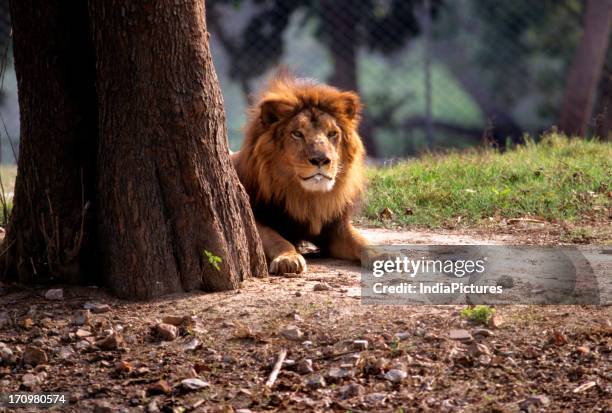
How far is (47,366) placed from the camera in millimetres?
4598

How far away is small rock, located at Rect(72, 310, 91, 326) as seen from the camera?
487 cm

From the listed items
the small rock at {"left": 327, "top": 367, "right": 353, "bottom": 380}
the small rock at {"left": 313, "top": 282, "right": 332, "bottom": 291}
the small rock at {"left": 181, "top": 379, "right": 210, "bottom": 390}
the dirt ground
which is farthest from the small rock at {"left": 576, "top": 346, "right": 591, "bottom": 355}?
the small rock at {"left": 181, "top": 379, "right": 210, "bottom": 390}

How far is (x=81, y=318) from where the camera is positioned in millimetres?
4895

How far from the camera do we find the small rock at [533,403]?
4.05 m

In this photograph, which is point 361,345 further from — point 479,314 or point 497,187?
point 497,187

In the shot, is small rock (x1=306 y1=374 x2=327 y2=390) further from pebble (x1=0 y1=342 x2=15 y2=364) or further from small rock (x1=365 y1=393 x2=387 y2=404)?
pebble (x1=0 y1=342 x2=15 y2=364)

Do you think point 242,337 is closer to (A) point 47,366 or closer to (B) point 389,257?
(A) point 47,366

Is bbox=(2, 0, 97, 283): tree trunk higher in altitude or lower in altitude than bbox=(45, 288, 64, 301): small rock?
higher

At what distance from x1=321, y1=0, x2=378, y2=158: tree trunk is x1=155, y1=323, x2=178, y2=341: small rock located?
1073cm

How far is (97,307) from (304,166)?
65.4 inches

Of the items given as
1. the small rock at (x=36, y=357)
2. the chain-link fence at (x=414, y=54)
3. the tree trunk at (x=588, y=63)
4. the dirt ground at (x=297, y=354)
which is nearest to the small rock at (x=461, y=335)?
the dirt ground at (x=297, y=354)

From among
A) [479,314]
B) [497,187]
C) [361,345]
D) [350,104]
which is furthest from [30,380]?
[497,187]

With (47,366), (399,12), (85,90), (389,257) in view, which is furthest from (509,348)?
(399,12)

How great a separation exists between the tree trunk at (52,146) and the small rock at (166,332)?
2.50 ft
